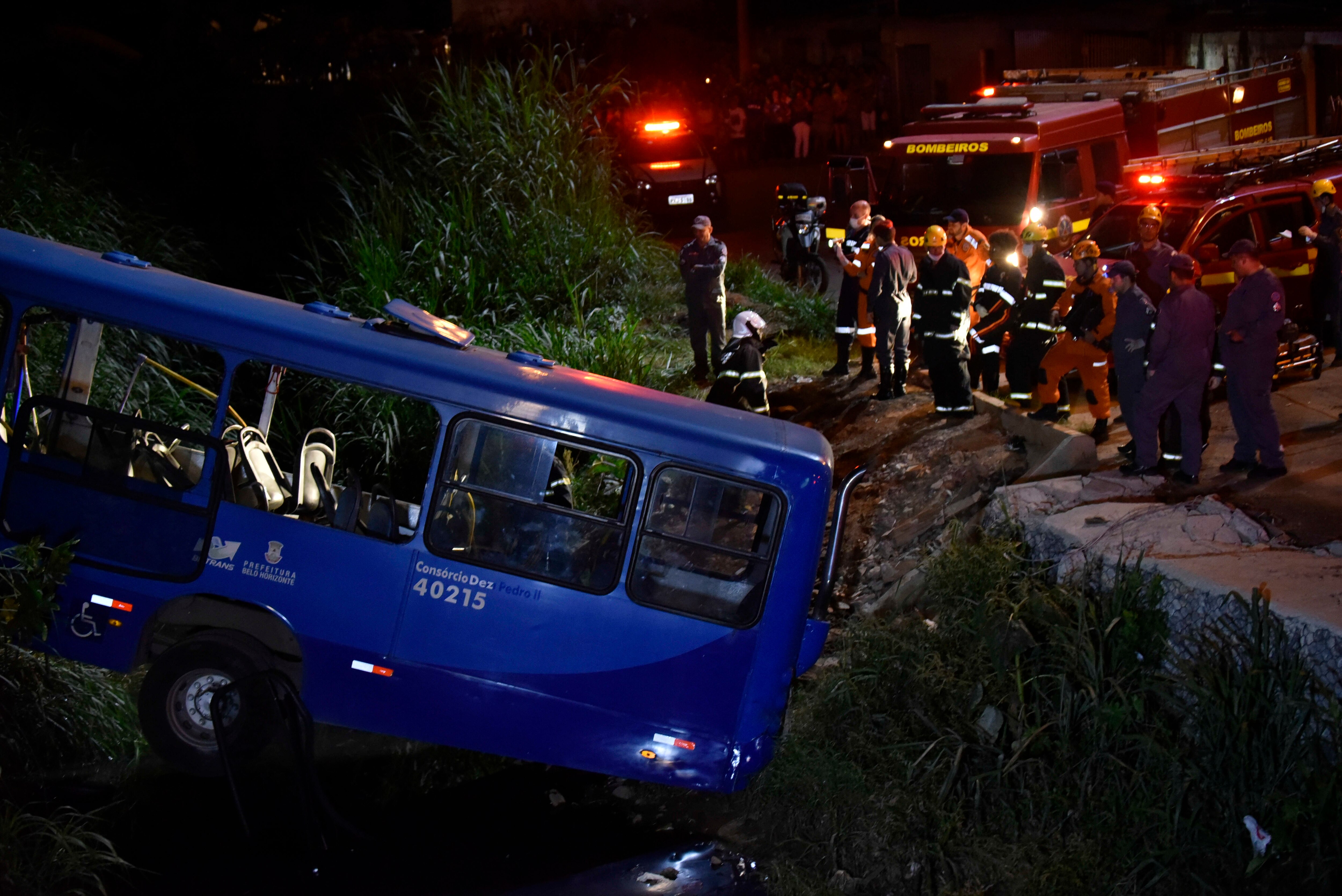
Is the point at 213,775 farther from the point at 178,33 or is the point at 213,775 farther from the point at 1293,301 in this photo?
the point at 178,33

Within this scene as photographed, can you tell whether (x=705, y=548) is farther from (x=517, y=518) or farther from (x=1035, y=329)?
(x=1035, y=329)

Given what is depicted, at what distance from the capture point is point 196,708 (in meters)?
6.40

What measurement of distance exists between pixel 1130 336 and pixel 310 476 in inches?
239

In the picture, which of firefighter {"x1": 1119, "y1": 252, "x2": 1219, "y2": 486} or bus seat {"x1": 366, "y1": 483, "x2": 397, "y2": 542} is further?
firefighter {"x1": 1119, "y1": 252, "x2": 1219, "y2": 486}

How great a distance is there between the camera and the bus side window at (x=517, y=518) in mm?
6258

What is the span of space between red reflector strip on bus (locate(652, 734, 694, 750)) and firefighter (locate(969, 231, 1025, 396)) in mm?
5427

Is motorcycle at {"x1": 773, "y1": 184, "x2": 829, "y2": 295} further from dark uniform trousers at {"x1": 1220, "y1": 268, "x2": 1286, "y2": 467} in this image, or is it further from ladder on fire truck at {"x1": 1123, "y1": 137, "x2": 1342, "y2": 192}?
dark uniform trousers at {"x1": 1220, "y1": 268, "x2": 1286, "y2": 467}

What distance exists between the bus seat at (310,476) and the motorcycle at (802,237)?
1029 centimetres

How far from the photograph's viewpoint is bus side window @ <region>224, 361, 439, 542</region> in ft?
21.7

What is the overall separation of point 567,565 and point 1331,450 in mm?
6552

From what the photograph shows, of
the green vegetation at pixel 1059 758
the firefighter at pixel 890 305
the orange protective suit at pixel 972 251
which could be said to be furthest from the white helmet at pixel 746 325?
the green vegetation at pixel 1059 758

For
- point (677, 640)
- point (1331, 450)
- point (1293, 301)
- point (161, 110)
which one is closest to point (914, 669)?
point (677, 640)

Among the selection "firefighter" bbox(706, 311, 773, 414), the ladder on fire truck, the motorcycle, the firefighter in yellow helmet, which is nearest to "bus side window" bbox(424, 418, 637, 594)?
"firefighter" bbox(706, 311, 773, 414)

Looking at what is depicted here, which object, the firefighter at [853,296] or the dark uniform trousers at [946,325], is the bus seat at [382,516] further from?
the firefighter at [853,296]
